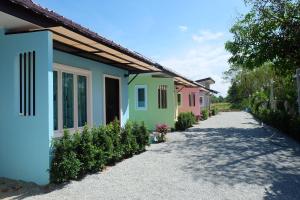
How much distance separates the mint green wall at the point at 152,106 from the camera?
1961 cm

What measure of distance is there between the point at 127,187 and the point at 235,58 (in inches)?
527

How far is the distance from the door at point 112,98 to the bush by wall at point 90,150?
5.69 feet

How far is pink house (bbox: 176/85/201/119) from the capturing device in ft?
89.8

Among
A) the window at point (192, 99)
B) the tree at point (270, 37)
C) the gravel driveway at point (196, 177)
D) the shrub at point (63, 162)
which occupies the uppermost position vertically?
the tree at point (270, 37)

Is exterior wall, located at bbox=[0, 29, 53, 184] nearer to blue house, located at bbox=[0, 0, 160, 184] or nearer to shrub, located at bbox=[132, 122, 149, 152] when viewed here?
blue house, located at bbox=[0, 0, 160, 184]

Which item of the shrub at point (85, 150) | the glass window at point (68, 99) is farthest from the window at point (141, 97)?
the shrub at point (85, 150)

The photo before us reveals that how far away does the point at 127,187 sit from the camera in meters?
6.94

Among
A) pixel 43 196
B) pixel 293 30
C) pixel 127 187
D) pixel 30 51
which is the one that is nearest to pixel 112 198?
pixel 127 187

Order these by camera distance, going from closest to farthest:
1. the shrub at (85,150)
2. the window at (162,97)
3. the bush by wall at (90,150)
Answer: the bush by wall at (90,150)
the shrub at (85,150)
the window at (162,97)

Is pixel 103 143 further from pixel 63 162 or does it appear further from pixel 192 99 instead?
pixel 192 99

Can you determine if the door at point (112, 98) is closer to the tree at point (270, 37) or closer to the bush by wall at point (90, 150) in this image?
the bush by wall at point (90, 150)

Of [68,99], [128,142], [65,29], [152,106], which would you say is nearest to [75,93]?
[68,99]

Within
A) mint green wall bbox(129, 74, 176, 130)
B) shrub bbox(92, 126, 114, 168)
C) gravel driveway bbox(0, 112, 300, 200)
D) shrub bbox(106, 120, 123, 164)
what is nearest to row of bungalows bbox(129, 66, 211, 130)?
mint green wall bbox(129, 74, 176, 130)

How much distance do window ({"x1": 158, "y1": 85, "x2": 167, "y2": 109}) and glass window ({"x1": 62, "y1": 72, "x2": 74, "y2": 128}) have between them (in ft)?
35.1
